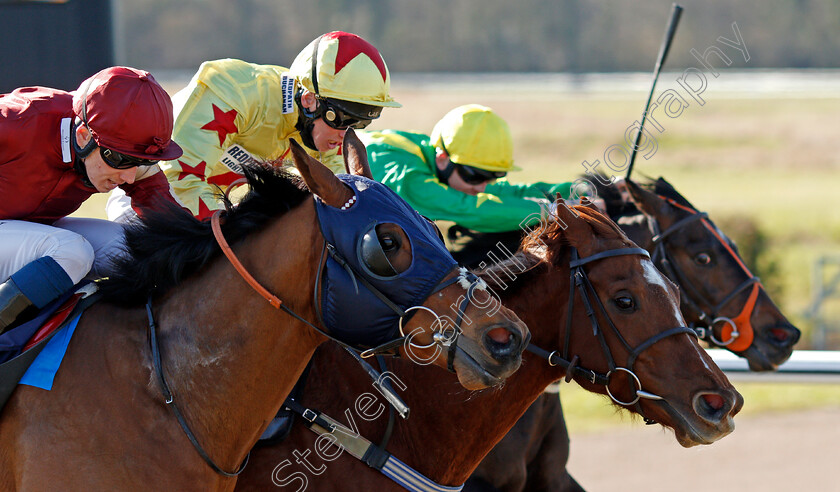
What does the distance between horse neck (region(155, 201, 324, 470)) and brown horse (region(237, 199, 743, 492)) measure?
21.5 inches

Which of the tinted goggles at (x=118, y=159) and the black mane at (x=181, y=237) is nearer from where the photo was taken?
the black mane at (x=181, y=237)

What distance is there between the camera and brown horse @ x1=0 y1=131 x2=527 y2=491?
2.27 meters

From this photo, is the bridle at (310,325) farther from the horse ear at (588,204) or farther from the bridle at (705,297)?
the bridle at (705,297)

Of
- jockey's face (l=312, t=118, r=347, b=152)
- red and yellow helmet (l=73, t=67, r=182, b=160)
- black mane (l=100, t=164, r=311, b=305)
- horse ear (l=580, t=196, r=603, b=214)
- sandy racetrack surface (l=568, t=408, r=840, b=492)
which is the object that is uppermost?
red and yellow helmet (l=73, t=67, r=182, b=160)

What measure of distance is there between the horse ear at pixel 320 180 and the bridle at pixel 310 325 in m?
0.11

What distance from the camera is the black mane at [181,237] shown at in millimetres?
2432

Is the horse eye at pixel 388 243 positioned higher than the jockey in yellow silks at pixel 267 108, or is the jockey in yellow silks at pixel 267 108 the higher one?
the horse eye at pixel 388 243

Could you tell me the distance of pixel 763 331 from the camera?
4422mm

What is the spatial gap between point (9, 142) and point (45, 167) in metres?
0.12

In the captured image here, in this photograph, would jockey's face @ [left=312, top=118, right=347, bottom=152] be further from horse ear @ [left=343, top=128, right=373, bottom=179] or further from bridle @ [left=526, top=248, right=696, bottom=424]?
bridle @ [left=526, top=248, right=696, bottom=424]

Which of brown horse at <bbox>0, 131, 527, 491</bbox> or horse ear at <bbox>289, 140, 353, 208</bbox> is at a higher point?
horse ear at <bbox>289, 140, 353, 208</bbox>

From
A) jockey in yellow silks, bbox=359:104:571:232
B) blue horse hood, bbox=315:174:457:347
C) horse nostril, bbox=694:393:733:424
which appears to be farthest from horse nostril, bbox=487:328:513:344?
jockey in yellow silks, bbox=359:104:571:232

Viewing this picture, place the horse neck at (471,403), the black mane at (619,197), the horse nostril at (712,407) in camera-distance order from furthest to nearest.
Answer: the black mane at (619,197) → the horse neck at (471,403) → the horse nostril at (712,407)

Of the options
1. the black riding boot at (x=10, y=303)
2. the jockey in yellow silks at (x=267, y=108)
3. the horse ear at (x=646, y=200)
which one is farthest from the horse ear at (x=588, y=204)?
the black riding boot at (x=10, y=303)
